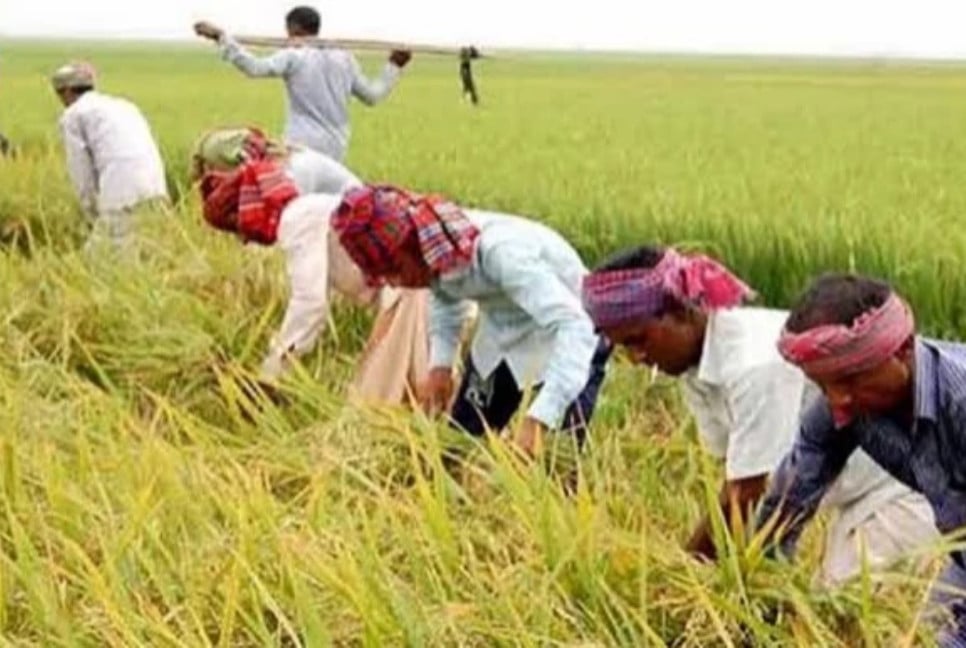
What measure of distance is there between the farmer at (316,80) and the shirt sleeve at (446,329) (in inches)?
117

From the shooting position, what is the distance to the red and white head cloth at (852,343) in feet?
8.64

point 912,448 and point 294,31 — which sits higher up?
point 912,448

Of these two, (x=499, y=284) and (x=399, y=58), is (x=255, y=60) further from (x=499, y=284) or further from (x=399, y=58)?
(x=499, y=284)

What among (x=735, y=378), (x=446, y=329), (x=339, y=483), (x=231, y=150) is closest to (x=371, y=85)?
(x=231, y=150)

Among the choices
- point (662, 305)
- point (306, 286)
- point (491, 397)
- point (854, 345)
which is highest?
point (854, 345)

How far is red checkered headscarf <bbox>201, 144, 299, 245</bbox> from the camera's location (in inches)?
183

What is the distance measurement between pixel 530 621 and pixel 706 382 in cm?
65

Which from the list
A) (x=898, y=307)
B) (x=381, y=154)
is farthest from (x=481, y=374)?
(x=381, y=154)

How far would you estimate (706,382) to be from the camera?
3186mm

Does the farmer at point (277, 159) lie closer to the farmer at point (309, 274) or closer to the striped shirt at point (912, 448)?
the farmer at point (309, 274)

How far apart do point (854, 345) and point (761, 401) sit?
48 cm

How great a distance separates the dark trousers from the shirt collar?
137 centimetres

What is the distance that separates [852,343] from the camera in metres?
2.63

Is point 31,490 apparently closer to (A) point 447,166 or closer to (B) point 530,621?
(B) point 530,621
